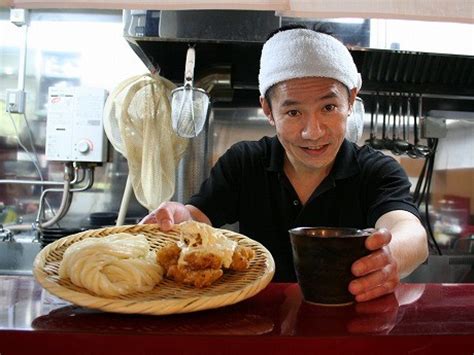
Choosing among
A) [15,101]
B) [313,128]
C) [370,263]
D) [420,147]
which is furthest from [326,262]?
[15,101]

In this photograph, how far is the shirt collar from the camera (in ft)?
5.34

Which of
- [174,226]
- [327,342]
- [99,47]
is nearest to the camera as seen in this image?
[327,342]

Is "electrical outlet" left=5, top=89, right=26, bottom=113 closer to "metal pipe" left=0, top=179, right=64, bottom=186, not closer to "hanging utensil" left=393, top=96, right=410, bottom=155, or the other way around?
"metal pipe" left=0, top=179, right=64, bottom=186

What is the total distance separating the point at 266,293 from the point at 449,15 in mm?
632

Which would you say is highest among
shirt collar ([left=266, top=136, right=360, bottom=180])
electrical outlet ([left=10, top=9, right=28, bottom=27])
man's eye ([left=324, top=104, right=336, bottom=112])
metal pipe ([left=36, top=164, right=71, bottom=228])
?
electrical outlet ([left=10, top=9, right=28, bottom=27])

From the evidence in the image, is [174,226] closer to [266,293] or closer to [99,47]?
[266,293]

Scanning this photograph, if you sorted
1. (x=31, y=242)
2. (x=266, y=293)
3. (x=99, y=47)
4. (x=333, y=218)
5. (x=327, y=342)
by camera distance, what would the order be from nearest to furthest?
(x=327, y=342)
(x=266, y=293)
(x=333, y=218)
(x=31, y=242)
(x=99, y=47)

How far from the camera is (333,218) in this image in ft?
5.44

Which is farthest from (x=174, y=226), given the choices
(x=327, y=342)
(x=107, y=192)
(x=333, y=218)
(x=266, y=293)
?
(x=107, y=192)

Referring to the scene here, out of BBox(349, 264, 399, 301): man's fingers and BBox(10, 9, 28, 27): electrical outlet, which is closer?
BBox(349, 264, 399, 301): man's fingers

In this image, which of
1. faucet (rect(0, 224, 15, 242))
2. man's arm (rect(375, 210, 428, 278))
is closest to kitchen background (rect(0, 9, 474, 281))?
faucet (rect(0, 224, 15, 242))

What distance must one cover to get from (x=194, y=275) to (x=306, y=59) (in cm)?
88

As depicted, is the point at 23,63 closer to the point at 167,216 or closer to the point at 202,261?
the point at 167,216

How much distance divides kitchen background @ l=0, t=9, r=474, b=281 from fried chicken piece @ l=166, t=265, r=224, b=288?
1.85 m
